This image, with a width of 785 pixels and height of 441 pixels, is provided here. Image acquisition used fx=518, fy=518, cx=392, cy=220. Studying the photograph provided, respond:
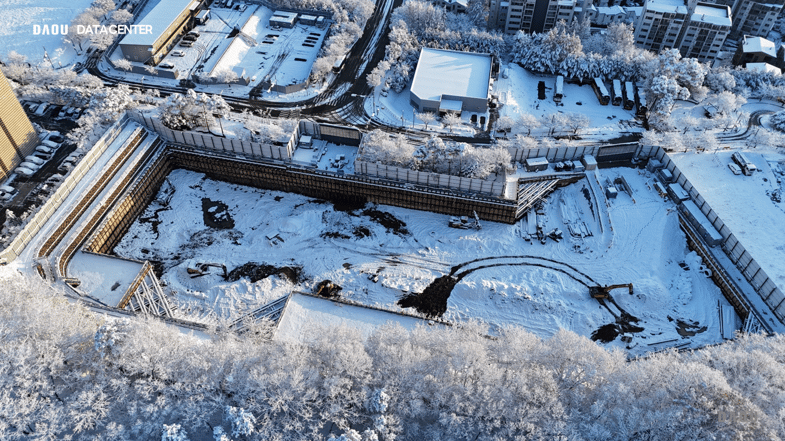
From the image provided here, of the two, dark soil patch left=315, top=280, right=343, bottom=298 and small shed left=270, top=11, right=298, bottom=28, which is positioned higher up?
small shed left=270, top=11, right=298, bottom=28

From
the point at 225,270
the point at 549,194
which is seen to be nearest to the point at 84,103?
the point at 225,270

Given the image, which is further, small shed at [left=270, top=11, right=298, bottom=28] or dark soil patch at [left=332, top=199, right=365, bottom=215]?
small shed at [left=270, top=11, right=298, bottom=28]

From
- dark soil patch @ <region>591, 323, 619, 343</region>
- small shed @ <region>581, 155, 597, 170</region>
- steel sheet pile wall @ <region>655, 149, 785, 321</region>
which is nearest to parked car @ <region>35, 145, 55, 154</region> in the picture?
dark soil patch @ <region>591, 323, 619, 343</region>

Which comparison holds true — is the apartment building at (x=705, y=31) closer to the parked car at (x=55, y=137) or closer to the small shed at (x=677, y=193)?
the small shed at (x=677, y=193)

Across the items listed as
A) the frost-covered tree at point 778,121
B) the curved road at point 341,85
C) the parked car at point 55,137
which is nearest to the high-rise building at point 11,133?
the parked car at point 55,137

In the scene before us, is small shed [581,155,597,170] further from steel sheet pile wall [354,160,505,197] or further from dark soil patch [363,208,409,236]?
dark soil patch [363,208,409,236]
